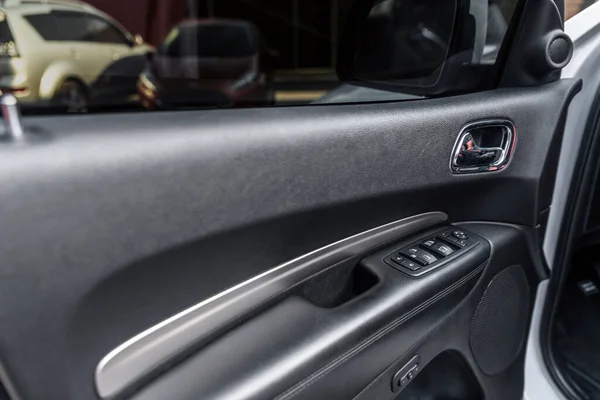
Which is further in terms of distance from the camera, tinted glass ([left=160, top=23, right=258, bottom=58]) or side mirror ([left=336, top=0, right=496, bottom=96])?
tinted glass ([left=160, top=23, right=258, bottom=58])

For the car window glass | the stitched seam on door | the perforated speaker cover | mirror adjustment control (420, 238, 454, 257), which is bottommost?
the perforated speaker cover

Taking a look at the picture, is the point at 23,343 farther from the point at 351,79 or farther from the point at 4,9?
the point at 4,9

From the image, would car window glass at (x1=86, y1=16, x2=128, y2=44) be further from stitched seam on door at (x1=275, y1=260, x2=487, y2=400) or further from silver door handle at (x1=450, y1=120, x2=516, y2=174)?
stitched seam on door at (x1=275, y1=260, x2=487, y2=400)

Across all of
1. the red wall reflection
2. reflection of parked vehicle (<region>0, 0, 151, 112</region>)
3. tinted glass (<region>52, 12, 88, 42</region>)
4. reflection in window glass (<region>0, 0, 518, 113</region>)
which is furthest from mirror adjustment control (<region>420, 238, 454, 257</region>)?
the red wall reflection

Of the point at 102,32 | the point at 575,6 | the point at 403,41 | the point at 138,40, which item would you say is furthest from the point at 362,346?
the point at 138,40

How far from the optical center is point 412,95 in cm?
121

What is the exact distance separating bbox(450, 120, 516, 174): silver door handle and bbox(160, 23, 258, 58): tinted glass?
268cm

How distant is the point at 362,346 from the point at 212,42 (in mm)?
3103

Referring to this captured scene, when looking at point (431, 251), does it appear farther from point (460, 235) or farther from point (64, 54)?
point (64, 54)

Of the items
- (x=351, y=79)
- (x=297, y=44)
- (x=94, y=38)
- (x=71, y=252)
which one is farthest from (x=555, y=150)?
(x=297, y=44)

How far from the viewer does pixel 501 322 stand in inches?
48.1

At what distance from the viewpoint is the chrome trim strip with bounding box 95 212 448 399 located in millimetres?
765

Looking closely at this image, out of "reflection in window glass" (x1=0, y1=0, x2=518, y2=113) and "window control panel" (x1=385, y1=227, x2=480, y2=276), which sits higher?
"reflection in window glass" (x1=0, y1=0, x2=518, y2=113)

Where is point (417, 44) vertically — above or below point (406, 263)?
above
